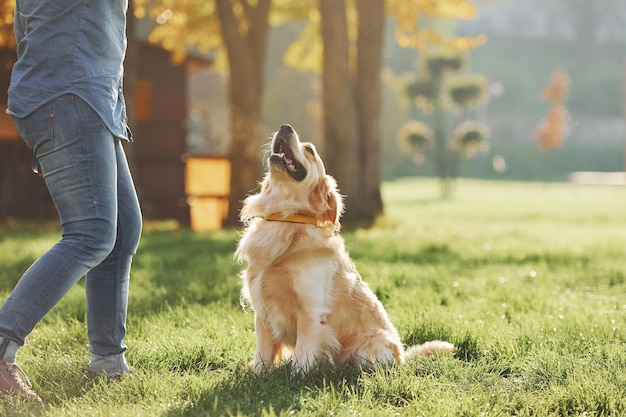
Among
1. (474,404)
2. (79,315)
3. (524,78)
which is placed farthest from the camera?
(524,78)

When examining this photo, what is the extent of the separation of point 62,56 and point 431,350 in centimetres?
237

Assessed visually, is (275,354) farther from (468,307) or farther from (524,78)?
(524,78)

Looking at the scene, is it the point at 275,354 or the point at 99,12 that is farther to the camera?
the point at 275,354

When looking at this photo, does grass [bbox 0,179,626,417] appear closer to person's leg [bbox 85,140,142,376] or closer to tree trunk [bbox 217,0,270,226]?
person's leg [bbox 85,140,142,376]

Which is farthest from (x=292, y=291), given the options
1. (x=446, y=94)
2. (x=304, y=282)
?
(x=446, y=94)

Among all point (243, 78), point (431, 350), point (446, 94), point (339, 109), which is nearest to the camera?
point (431, 350)

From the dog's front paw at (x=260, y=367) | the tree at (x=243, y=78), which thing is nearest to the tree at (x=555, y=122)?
the tree at (x=243, y=78)

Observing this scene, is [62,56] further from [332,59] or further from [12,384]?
[332,59]

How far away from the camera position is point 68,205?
3.28 meters

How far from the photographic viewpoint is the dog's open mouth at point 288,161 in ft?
13.5

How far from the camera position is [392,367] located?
371 centimetres

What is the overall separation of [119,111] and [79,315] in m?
2.24

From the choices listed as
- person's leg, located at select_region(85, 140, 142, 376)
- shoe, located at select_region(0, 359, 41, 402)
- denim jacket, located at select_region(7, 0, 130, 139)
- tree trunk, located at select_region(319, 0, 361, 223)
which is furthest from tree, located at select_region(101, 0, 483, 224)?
shoe, located at select_region(0, 359, 41, 402)

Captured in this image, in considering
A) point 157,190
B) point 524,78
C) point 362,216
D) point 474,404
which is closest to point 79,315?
point 474,404
